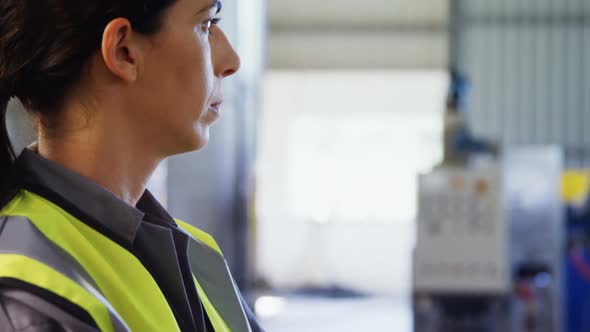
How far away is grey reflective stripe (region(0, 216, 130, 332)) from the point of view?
0.69 m

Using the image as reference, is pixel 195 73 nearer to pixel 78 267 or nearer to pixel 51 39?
pixel 51 39

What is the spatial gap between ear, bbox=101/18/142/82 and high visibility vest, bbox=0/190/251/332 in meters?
0.14

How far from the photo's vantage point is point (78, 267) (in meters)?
0.71

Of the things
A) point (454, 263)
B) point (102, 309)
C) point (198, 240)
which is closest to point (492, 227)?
point (454, 263)

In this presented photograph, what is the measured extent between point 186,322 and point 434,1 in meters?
10.7

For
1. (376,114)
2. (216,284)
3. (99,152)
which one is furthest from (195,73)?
(376,114)

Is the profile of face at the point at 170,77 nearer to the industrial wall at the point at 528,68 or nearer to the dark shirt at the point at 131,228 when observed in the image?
the dark shirt at the point at 131,228

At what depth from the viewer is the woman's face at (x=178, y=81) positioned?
848 mm

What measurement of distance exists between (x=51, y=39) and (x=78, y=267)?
22cm

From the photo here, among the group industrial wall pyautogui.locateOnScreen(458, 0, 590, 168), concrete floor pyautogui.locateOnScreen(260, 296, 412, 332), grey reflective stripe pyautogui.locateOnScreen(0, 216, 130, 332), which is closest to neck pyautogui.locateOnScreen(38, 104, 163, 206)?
grey reflective stripe pyautogui.locateOnScreen(0, 216, 130, 332)

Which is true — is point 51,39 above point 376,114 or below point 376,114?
below

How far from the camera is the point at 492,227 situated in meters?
4.67

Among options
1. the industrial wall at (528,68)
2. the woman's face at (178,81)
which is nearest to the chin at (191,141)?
the woman's face at (178,81)

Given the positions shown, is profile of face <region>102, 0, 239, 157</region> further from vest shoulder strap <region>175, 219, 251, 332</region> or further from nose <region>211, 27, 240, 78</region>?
vest shoulder strap <region>175, 219, 251, 332</region>
